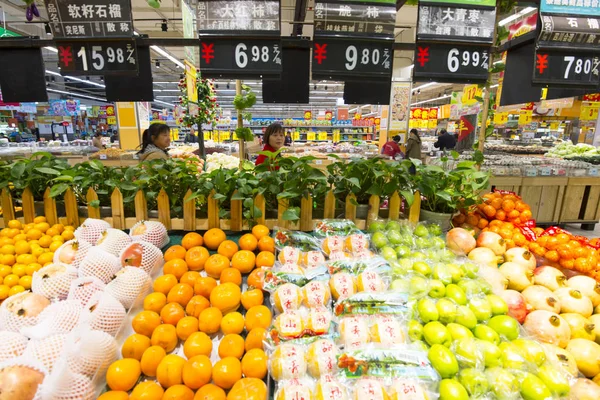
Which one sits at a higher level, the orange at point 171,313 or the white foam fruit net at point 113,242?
the white foam fruit net at point 113,242

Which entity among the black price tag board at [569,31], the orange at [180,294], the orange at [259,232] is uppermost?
the black price tag board at [569,31]

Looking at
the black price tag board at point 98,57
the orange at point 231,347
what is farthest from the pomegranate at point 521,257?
the black price tag board at point 98,57

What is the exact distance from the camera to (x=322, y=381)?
43.0 inches

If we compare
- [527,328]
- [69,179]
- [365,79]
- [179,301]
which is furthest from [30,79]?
[527,328]

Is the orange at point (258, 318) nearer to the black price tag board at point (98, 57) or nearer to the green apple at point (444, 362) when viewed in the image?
the green apple at point (444, 362)

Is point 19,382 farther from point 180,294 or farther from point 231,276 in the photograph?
point 231,276

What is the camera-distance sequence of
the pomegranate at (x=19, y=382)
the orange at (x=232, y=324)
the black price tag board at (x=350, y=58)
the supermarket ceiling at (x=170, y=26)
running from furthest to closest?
the supermarket ceiling at (x=170, y=26)
the black price tag board at (x=350, y=58)
the orange at (x=232, y=324)
the pomegranate at (x=19, y=382)

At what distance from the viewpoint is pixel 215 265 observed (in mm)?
1652

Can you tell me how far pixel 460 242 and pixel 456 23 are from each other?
146 cm

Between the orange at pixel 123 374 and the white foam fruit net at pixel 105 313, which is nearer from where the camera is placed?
the orange at pixel 123 374

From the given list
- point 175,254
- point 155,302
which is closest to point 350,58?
point 175,254

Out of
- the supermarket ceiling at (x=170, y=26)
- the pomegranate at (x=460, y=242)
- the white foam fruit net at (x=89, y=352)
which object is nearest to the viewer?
the white foam fruit net at (x=89, y=352)

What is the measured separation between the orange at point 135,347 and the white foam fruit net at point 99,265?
476mm

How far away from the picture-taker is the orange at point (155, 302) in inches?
56.1
